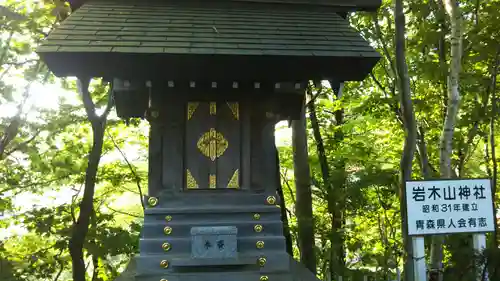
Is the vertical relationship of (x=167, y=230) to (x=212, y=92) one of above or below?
below

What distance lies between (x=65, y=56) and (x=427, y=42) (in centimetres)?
615

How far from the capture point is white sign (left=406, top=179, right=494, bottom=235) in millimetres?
5035

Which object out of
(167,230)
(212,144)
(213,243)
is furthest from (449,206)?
(167,230)

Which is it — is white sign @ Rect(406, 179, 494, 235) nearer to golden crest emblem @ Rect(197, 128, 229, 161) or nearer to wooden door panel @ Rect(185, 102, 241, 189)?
wooden door panel @ Rect(185, 102, 241, 189)

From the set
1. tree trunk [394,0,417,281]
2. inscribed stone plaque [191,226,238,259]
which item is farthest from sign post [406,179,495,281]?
inscribed stone plaque [191,226,238,259]

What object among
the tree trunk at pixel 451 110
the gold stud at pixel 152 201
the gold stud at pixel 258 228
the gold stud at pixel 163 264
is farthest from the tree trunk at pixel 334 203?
the gold stud at pixel 163 264

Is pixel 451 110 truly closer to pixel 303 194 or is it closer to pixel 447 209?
pixel 447 209

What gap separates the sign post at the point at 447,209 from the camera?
501 centimetres

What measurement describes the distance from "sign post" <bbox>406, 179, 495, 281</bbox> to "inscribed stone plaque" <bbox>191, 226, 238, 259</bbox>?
2220 mm

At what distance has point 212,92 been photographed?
5.21 metres

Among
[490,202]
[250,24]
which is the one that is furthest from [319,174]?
[250,24]

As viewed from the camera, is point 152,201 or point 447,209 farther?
point 447,209

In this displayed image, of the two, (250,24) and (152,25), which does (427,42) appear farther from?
(152,25)

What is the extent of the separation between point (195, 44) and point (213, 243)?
7.71 feet
